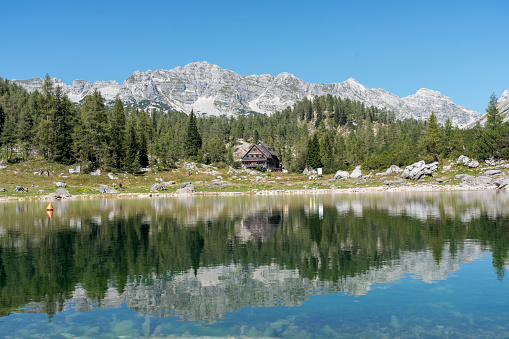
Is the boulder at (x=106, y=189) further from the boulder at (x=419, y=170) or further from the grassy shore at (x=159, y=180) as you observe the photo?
the boulder at (x=419, y=170)

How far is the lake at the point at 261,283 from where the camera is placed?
12062 mm

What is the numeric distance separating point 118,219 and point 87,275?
24.9 metres

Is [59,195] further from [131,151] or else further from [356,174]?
[356,174]

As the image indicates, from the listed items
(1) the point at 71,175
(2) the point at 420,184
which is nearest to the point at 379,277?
(2) the point at 420,184

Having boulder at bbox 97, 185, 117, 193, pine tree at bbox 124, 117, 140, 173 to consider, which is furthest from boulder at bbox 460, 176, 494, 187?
pine tree at bbox 124, 117, 140, 173

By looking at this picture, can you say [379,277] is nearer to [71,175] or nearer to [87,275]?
[87,275]

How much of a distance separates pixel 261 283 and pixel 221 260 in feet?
17.4

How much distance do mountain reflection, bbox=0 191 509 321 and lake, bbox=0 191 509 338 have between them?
9 centimetres

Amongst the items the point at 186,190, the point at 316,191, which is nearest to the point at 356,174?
the point at 316,191

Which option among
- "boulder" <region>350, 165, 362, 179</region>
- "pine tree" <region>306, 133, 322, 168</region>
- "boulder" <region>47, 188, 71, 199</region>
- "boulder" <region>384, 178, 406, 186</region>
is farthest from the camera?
"pine tree" <region>306, 133, 322, 168</region>

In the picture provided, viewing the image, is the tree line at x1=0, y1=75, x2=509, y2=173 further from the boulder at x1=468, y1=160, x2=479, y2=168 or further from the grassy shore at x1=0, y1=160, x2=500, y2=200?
the grassy shore at x1=0, y1=160, x2=500, y2=200

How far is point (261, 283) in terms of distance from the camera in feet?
54.5

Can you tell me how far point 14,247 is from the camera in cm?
2598

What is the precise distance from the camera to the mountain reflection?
1516cm
